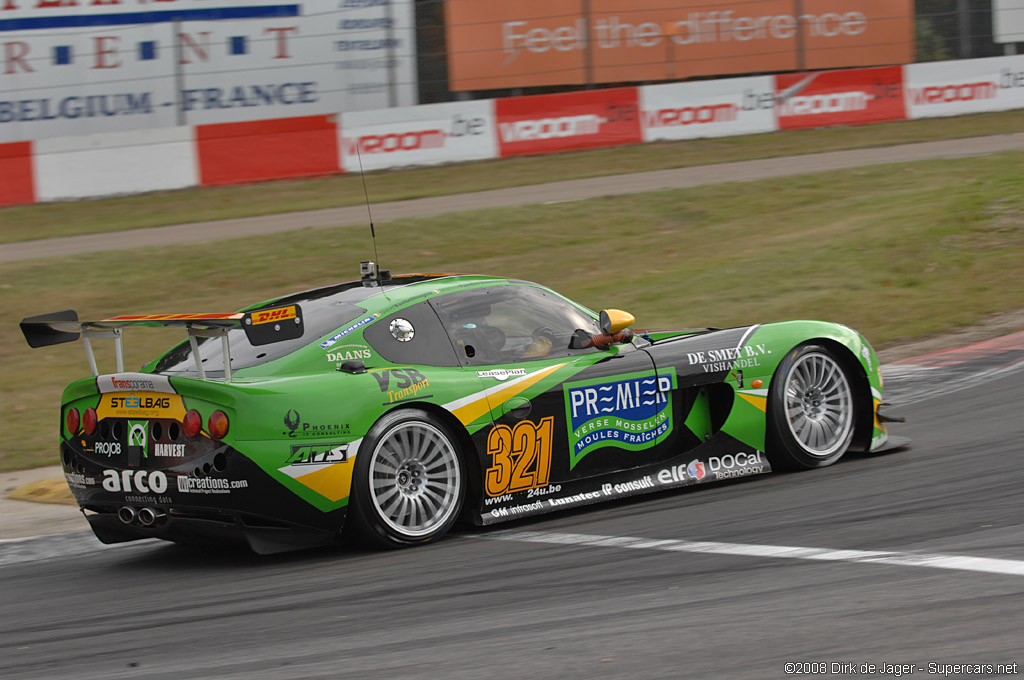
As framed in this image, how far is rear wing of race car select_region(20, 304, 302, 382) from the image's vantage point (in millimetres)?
5191

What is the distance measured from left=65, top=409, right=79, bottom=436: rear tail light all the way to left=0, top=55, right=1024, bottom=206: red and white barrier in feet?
52.0

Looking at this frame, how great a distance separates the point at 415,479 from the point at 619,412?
1223 millimetres

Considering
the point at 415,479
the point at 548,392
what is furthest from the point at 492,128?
the point at 415,479

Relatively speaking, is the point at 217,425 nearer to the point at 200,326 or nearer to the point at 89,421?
the point at 200,326

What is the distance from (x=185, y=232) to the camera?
697 inches

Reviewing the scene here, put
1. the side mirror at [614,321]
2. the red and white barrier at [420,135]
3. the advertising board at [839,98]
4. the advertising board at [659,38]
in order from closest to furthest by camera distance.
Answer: the side mirror at [614,321] < the red and white barrier at [420,135] < the advertising board at [839,98] < the advertising board at [659,38]

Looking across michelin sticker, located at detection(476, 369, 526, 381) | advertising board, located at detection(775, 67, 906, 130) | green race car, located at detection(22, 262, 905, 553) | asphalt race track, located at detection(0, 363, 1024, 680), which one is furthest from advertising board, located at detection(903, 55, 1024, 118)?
michelin sticker, located at detection(476, 369, 526, 381)

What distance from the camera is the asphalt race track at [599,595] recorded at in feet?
12.8

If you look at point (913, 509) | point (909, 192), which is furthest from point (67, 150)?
point (913, 509)

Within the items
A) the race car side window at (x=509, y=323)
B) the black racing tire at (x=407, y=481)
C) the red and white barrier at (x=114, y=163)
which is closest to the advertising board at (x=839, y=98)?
the red and white barrier at (x=114, y=163)

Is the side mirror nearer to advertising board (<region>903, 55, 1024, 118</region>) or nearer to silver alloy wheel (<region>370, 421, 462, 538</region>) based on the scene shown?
silver alloy wheel (<region>370, 421, 462, 538</region>)

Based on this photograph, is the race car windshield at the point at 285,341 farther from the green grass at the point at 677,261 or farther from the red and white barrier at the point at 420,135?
the red and white barrier at the point at 420,135

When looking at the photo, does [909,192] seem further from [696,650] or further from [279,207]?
[696,650]

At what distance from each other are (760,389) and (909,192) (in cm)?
1155
